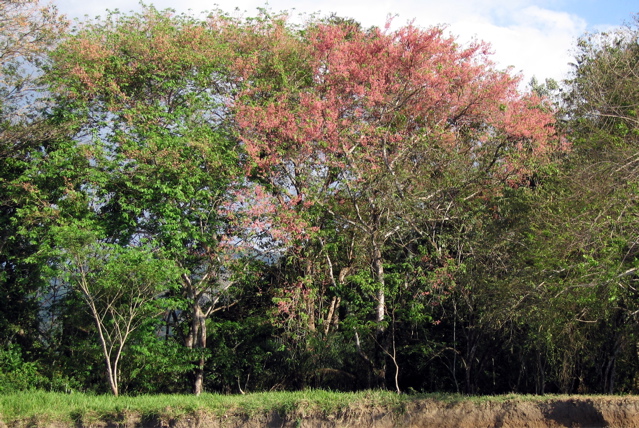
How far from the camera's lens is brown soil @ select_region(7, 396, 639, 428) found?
306 inches

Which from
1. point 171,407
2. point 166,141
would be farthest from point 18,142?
point 171,407

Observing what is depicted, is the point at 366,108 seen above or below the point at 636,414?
above

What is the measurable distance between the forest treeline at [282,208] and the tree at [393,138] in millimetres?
48

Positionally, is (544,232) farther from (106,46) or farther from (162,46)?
(106,46)

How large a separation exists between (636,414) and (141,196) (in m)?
9.19

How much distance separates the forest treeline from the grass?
201cm

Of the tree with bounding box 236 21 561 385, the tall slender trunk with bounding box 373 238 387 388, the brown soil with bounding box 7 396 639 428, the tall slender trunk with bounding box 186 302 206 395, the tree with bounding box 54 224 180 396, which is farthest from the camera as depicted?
the tall slender trunk with bounding box 186 302 206 395

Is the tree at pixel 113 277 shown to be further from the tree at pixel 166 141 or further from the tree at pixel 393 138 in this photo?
the tree at pixel 393 138

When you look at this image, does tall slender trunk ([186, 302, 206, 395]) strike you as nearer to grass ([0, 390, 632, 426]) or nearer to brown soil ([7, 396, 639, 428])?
grass ([0, 390, 632, 426])

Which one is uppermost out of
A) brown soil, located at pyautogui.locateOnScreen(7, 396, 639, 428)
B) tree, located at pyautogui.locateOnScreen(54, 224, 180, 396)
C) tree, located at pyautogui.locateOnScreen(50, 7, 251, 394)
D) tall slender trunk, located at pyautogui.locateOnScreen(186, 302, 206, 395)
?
tree, located at pyautogui.locateOnScreen(50, 7, 251, 394)

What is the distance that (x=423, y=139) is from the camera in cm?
1153

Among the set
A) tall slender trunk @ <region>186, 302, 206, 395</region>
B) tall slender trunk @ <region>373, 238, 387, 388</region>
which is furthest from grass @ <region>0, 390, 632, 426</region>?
tall slender trunk @ <region>186, 302, 206, 395</region>

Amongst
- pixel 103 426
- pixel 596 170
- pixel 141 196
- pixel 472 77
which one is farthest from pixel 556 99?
pixel 103 426

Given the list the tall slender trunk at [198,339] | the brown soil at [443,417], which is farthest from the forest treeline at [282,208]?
the brown soil at [443,417]
